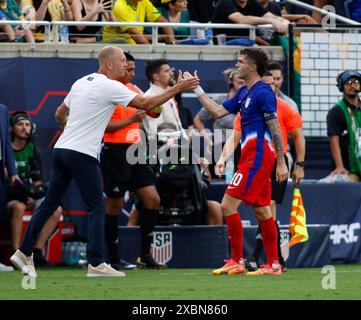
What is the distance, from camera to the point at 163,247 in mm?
15312

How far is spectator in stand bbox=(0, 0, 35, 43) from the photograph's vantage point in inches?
661

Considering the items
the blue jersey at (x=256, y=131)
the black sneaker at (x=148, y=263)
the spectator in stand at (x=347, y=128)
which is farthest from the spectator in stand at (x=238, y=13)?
the blue jersey at (x=256, y=131)

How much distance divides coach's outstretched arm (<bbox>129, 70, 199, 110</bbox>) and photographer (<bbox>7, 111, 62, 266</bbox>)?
3.33m

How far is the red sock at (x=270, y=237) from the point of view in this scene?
13.1 meters

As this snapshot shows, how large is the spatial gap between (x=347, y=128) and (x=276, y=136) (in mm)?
4451

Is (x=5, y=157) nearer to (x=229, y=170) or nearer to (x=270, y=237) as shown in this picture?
(x=229, y=170)

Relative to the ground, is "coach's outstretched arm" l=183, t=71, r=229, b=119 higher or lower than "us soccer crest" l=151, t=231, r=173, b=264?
higher

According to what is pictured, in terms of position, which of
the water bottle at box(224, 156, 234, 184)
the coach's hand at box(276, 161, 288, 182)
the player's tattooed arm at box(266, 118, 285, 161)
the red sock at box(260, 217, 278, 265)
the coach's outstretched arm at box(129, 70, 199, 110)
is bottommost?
the red sock at box(260, 217, 278, 265)

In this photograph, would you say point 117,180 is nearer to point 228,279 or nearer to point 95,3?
point 228,279

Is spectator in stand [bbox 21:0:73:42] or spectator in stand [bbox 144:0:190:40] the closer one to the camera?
spectator in stand [bbox 21:0:73:42]

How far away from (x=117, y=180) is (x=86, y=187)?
1979 millimetres

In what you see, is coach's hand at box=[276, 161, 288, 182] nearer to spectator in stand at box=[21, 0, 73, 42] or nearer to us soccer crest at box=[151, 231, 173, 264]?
us soccer crest at box=[151, 231, 173, 264]

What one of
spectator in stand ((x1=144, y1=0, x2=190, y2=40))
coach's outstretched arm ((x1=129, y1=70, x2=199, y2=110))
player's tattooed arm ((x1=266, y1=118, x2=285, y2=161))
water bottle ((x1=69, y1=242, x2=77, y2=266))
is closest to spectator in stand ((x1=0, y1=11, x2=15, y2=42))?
spectator in stand ((x1=144, y1=0, x2=190, y2=40))

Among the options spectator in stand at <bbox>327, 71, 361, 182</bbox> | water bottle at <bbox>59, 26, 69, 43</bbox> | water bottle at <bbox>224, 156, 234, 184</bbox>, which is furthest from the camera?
water bottle at <bbox>59, 26, 69, 43</bbox>
